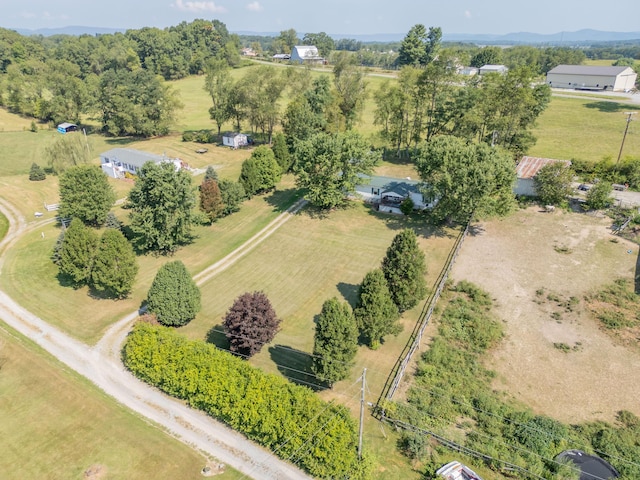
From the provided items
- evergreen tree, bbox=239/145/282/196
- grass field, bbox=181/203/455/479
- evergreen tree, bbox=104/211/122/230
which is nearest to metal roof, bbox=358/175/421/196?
grass field, bbox=181/203/455/479

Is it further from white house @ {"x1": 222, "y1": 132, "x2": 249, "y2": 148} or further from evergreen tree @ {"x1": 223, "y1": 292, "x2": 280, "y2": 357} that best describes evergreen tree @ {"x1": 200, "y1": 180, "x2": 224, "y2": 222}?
white house @ {"x1": 222, "y1": 132, "x2": 249, "y2": 148}

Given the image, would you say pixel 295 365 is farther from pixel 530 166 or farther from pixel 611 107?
pixel 611 107

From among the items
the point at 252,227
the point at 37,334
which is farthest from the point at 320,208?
the point at 37,334

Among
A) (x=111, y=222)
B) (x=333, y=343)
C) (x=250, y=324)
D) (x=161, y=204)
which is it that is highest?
(x=161, y=204)

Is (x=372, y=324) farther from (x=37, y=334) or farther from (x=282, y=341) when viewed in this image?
(x=37, y=334)

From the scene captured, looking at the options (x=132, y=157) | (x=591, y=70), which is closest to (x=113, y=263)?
(x=132, y=157)

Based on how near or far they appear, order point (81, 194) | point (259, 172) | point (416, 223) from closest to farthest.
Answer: point (81, 194) < point (416, 223) < point (259, 172)
